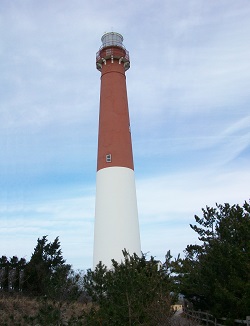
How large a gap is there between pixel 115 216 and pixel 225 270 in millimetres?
8164

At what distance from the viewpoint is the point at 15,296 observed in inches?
830

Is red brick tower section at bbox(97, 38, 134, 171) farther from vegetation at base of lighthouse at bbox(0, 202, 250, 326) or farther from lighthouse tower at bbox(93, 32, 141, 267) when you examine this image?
vegetation at base of lighthouse at bbox(0, 202, 250, 326)

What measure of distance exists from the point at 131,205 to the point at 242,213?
23.6 feet

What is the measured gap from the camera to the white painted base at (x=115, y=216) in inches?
878

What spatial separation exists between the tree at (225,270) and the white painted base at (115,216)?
395 cm

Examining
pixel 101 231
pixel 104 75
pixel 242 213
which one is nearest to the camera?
pixel 242 213

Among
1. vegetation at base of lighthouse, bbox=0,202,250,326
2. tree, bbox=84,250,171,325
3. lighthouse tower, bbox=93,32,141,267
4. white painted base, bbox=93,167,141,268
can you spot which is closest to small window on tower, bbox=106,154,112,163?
lighthouse tower, bbox=93,32,141,267

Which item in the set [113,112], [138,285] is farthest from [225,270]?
[113,112]

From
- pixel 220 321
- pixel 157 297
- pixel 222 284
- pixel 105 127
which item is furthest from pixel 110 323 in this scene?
pixel 105 127

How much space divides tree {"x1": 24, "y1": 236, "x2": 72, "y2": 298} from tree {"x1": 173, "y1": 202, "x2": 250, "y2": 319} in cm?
622

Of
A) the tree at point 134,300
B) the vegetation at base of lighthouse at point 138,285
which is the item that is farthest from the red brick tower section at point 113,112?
the tree at point 134,300

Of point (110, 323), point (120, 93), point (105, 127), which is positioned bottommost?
point (110, 323)

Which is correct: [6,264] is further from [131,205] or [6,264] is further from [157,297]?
[157,297]

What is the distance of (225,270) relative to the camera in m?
16.6
